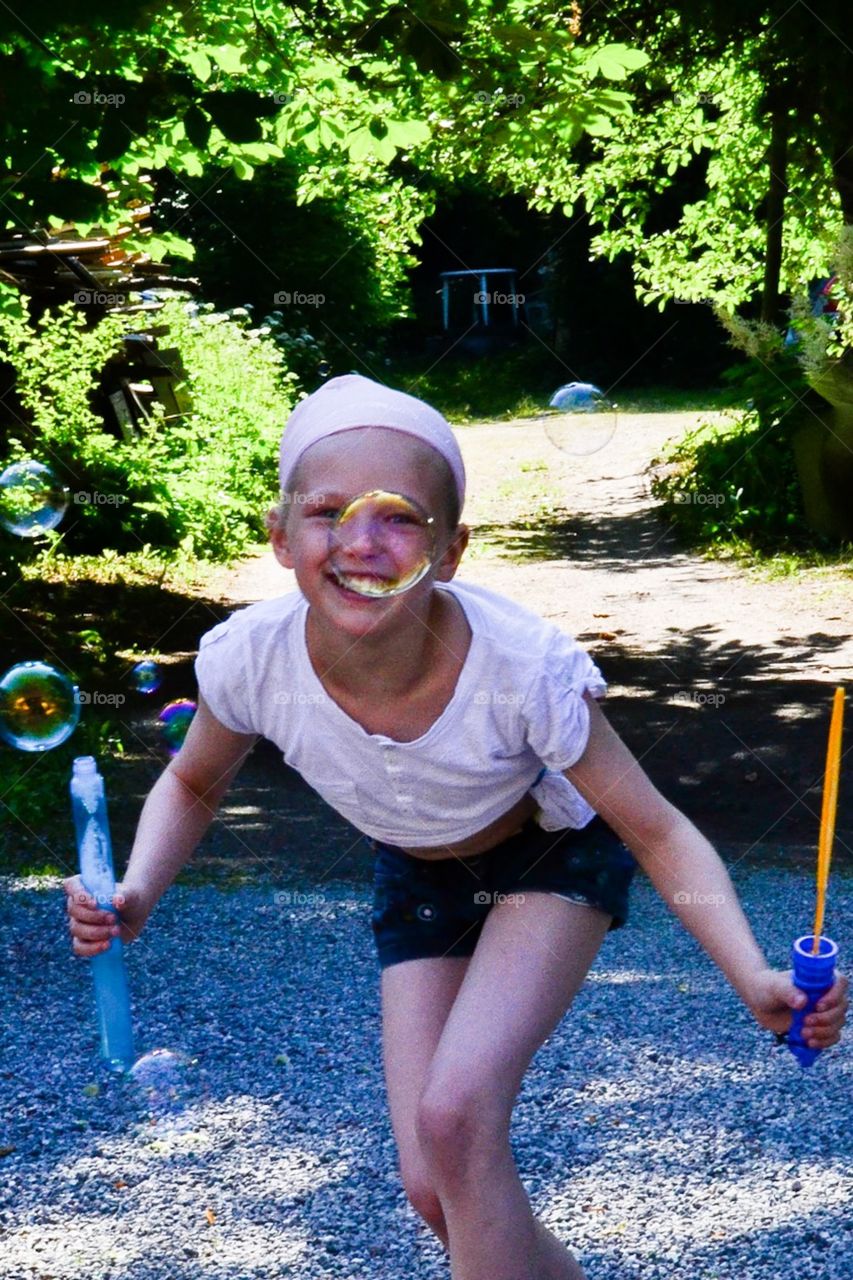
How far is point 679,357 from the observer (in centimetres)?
2358

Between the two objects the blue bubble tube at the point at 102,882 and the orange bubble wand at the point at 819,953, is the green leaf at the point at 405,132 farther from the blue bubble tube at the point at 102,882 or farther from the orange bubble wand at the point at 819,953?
the orange bubble wand at the point at 819,953

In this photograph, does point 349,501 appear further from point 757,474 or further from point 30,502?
point 757,474

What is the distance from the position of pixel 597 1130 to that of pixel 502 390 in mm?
20946

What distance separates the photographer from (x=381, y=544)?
2.03 meters

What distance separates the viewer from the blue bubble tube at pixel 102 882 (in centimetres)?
202

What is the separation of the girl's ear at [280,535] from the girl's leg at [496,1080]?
1.83ft

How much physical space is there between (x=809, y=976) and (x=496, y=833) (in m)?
0.63

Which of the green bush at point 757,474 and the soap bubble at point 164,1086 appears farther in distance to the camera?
the green bush at point 757,474

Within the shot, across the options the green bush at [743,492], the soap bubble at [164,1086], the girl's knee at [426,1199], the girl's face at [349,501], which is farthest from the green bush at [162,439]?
the girl's knee at [426,1199]

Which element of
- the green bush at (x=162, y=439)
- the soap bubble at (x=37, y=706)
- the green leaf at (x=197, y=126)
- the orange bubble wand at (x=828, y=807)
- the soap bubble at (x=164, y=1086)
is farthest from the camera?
the green bush at (x=162, y=439)

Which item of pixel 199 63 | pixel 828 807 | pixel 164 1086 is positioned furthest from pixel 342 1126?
pixel 199 63

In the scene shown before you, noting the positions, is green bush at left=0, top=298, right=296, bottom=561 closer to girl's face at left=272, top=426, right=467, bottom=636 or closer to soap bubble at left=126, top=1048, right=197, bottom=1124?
soap bubble at left=126, top=1048, right=197, bottom=1124

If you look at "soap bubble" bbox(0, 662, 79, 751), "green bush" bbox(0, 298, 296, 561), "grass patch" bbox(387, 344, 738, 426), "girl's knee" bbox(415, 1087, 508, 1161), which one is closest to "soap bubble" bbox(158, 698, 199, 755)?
"soap bubble" bbox(0, 662, 79, 751)

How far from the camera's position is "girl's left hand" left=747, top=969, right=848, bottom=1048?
5.81ft
